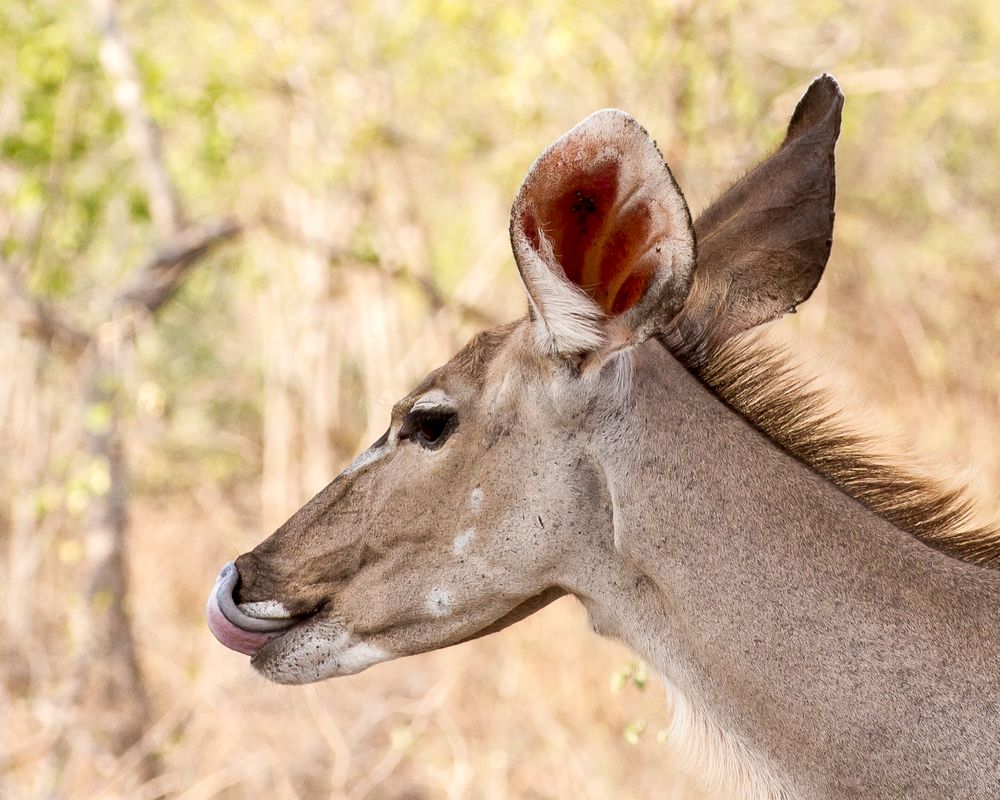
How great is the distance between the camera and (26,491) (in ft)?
24.2

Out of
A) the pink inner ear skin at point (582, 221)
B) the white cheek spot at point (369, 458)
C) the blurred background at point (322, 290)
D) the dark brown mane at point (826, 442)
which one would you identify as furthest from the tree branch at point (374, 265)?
the pink inner ear skin at point (582, 221)

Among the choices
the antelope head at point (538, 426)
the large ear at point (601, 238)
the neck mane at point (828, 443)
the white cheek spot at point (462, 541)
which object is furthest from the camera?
the white cheek spot at point (462, 541)

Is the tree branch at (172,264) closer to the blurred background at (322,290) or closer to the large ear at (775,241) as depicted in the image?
the blurred background at (322,290)

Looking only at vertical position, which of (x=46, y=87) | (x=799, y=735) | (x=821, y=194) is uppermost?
(x=821, y=194)

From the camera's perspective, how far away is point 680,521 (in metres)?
3.06

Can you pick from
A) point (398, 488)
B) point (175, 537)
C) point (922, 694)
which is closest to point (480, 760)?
point (398, 488)

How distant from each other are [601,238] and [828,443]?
773 mm

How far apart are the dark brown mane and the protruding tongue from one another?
4.25 ft

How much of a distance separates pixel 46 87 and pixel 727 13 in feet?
13.6

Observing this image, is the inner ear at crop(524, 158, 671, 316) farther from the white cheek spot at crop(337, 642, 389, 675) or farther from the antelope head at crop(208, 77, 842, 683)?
the white cheek spot at crop(337, 642, 389, 675)

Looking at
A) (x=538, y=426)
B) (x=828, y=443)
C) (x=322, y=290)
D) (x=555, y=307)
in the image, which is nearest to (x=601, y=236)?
(x=555, y=307)

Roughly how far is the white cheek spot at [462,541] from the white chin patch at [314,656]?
376 mm

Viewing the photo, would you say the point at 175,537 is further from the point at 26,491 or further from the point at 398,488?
the point at 398,488

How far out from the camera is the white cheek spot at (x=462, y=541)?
3.31 m
